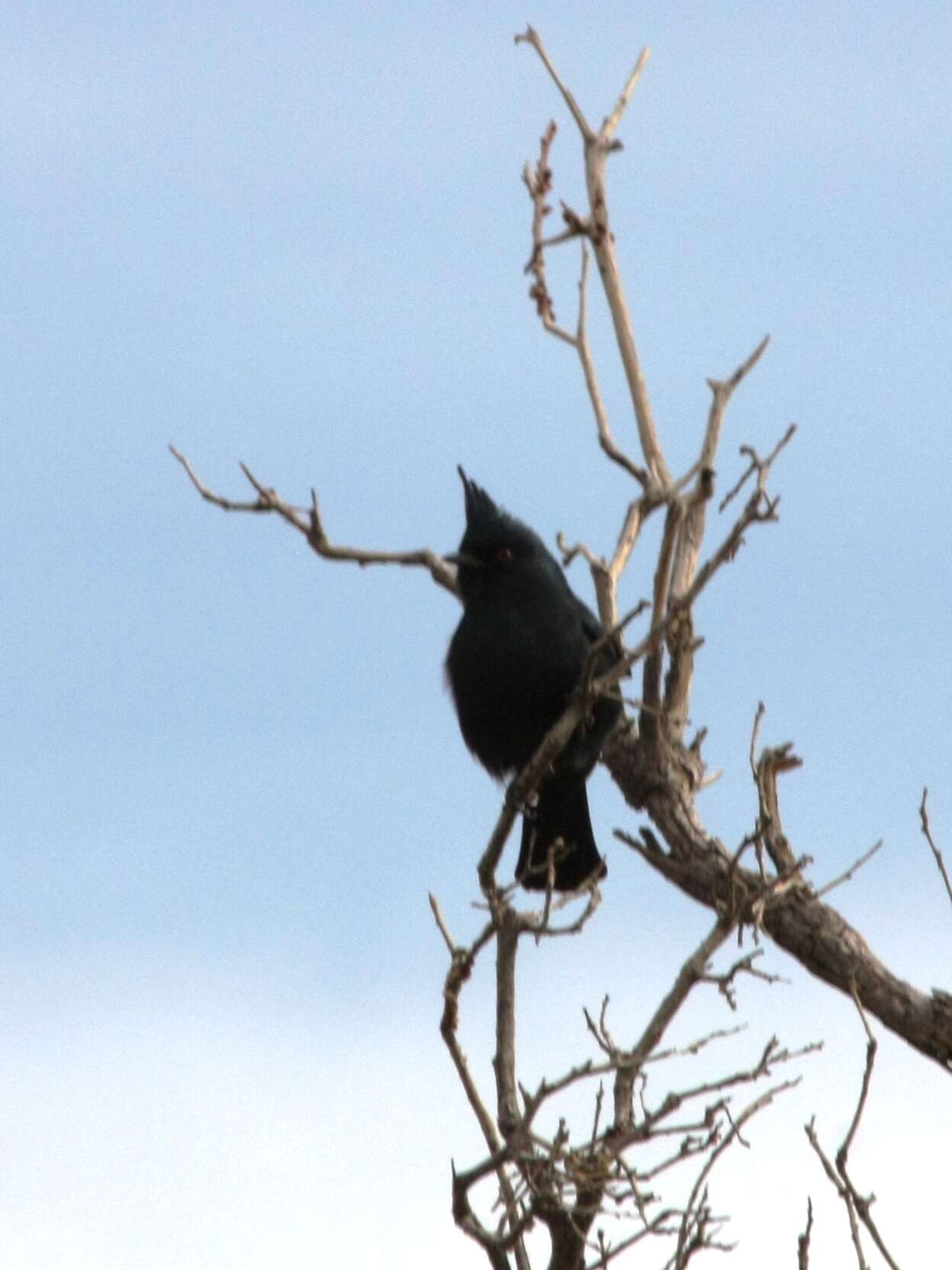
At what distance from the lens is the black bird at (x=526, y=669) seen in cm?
920

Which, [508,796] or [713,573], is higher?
[508,796]

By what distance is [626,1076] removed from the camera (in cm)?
658

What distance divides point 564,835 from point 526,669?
95cm

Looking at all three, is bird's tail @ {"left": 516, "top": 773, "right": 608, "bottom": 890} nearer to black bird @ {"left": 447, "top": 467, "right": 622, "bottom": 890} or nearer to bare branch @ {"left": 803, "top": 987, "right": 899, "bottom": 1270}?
black bird @ {"left": 447, "top": 467, "right": 622, "bottom": 890}

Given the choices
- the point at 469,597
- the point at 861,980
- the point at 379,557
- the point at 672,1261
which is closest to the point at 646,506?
the point at 469,597

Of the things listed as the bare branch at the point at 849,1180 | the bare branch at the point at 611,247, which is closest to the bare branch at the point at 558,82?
the bare branch at the point at 611,247

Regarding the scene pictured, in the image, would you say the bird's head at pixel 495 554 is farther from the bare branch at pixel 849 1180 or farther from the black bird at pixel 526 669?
the bare branch at pixel 849 1180

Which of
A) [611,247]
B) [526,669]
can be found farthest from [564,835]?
[611,247]

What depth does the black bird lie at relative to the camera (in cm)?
920

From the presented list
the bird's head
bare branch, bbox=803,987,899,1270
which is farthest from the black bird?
bare branch, bbox=803,987,899,1270

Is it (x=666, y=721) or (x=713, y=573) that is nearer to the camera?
(x=713, y=573)

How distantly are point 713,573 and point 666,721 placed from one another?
2871 mm

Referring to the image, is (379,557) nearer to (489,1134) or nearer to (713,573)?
(713,573)

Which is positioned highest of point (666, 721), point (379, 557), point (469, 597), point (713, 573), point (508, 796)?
point (379, 557)
